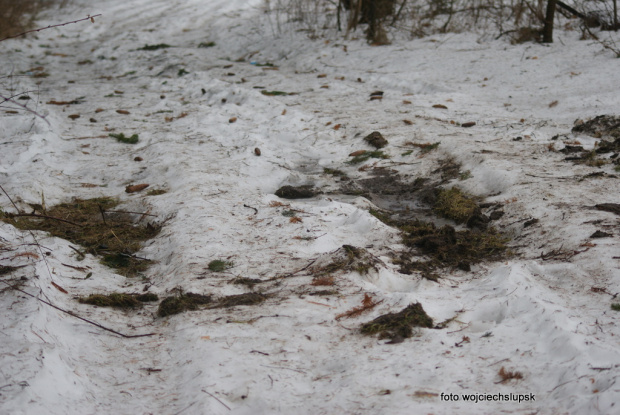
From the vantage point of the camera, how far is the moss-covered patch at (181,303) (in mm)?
2393

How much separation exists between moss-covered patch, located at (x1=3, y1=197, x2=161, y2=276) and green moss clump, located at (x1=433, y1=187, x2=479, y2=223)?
6.38 feet

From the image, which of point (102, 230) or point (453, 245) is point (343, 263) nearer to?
point (453, 245)

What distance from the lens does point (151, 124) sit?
5621 mm

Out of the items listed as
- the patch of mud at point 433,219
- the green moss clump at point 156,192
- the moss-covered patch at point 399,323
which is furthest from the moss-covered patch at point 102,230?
the patch of mud at point 433,219

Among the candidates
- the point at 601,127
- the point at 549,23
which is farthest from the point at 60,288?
the point at 549,23

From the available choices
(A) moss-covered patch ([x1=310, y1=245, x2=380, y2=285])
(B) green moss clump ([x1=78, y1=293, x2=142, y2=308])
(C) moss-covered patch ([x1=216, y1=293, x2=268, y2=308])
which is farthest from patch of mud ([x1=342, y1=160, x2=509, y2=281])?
(B) green moss clump ([x1=78, y1=293, x2=142, y2=308])

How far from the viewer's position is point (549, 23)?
21.9ft

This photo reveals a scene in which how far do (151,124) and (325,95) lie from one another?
2223 millimetres

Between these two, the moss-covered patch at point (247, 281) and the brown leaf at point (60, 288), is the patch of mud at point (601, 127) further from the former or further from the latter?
the brown leaf at point (60, 288)

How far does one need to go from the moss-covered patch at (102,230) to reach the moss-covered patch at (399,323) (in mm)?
1430

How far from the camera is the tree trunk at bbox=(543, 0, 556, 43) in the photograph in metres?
6.43

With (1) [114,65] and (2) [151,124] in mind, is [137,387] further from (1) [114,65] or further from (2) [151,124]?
(1) [114,65]

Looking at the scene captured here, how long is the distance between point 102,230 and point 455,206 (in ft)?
7.79

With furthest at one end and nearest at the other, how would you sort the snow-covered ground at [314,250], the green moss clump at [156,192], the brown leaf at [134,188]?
the brown leaf at [134,188]
the green moss clump at [156,192]
the snow-covered ground at [314,250]
